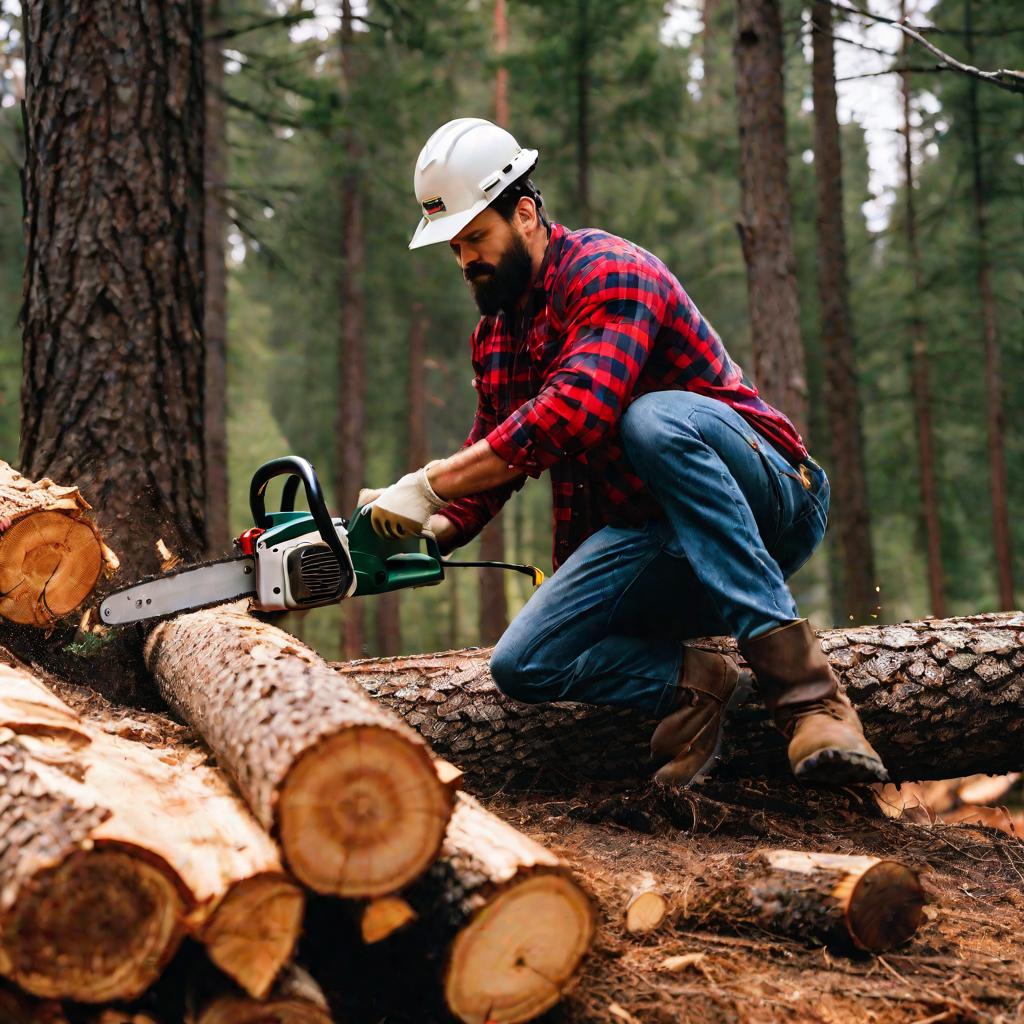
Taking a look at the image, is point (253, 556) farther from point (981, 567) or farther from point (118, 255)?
point (981, 567)

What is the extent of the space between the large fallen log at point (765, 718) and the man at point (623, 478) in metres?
0.20

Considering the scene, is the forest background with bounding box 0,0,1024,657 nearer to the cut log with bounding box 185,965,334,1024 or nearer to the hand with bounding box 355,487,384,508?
the hand with bounding box 355,487,384,508

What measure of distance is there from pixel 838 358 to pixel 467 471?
30.2 feet

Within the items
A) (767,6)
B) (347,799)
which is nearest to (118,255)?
(347,799)

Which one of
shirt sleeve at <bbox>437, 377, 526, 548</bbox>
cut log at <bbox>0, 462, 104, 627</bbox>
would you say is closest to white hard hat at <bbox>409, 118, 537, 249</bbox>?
shirt sleeve at <bbox>437, 377, 526, 548</bbox>

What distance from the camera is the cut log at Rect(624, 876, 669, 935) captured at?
91.8 inches

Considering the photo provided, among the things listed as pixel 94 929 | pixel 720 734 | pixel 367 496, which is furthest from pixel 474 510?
pixel 94 929

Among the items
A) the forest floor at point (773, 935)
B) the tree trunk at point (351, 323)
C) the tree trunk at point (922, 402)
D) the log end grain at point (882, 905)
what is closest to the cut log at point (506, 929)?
the forest floor at point (773, 935)

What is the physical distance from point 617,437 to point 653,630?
738 millimetres

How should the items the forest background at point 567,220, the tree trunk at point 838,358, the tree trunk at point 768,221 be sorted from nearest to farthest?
the tree trunk at point 768,221 < the tree trunk at point 838,358 < the forest background at point 567,220

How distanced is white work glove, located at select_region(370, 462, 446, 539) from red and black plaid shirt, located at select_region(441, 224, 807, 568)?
25cm

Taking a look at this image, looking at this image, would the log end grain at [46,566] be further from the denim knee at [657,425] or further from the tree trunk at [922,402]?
the tree trunk at [922,402]

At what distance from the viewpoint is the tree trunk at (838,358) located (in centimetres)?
1072

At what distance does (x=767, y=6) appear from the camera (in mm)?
7719
